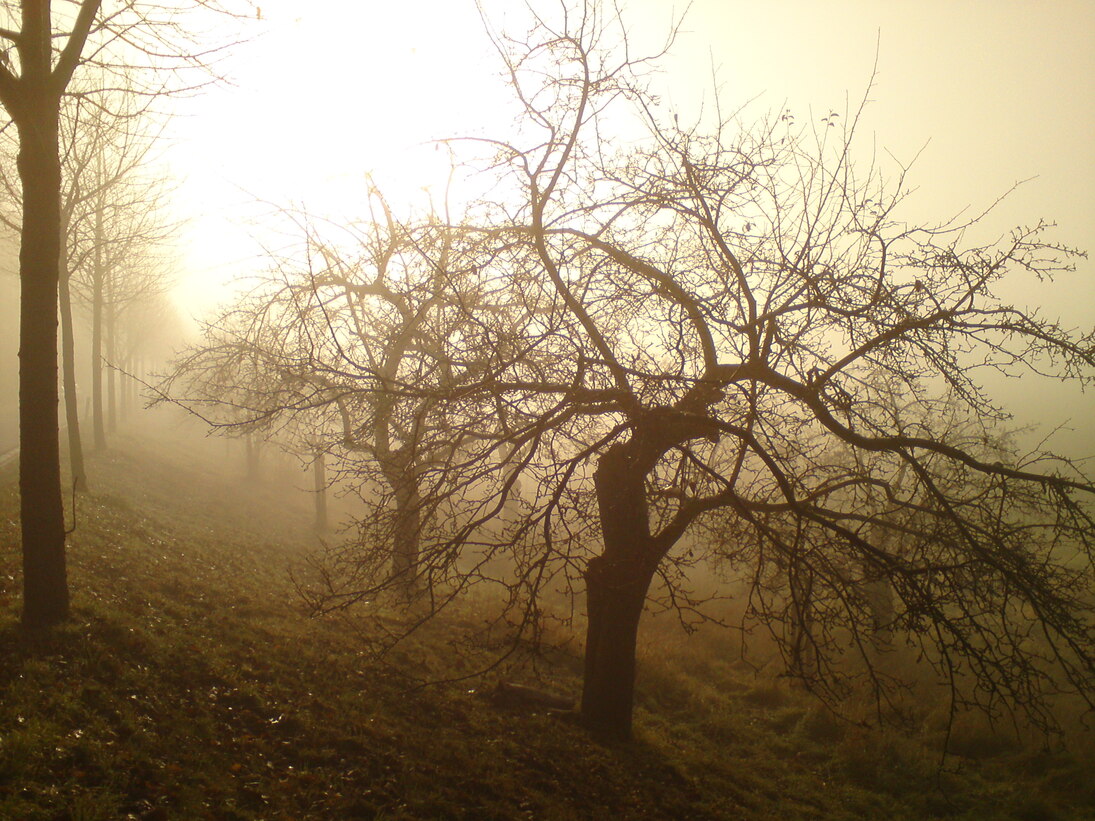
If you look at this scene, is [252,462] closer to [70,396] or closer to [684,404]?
[70,396]

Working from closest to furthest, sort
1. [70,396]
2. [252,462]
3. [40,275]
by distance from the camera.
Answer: [40,275] < [70,396] < [252,462]

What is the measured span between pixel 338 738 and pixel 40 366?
422 cm

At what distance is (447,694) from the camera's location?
7.97m

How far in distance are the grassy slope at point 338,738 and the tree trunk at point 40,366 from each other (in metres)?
0.44

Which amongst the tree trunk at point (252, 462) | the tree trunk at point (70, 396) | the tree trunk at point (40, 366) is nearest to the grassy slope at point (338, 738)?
the tree trunk at point (40, 366)

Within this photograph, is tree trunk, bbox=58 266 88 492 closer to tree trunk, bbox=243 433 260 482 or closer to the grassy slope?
the grassy slope

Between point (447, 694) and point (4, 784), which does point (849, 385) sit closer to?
point (447, 694)

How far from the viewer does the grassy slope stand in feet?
16.0

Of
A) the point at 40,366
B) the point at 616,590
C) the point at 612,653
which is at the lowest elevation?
the point at 612,653

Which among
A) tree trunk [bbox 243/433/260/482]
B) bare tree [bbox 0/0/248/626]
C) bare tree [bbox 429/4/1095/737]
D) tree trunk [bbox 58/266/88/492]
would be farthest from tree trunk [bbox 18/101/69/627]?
tree trunk [bbox 243/433/260/482]

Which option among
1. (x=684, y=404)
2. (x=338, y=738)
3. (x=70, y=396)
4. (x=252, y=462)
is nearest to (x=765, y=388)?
(x=684, y=404)

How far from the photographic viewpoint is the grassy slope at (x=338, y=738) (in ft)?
16.0

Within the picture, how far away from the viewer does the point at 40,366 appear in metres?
6.10

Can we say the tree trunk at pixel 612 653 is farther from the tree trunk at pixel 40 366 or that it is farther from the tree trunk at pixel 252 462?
the tree trunk at pixel 252 462
